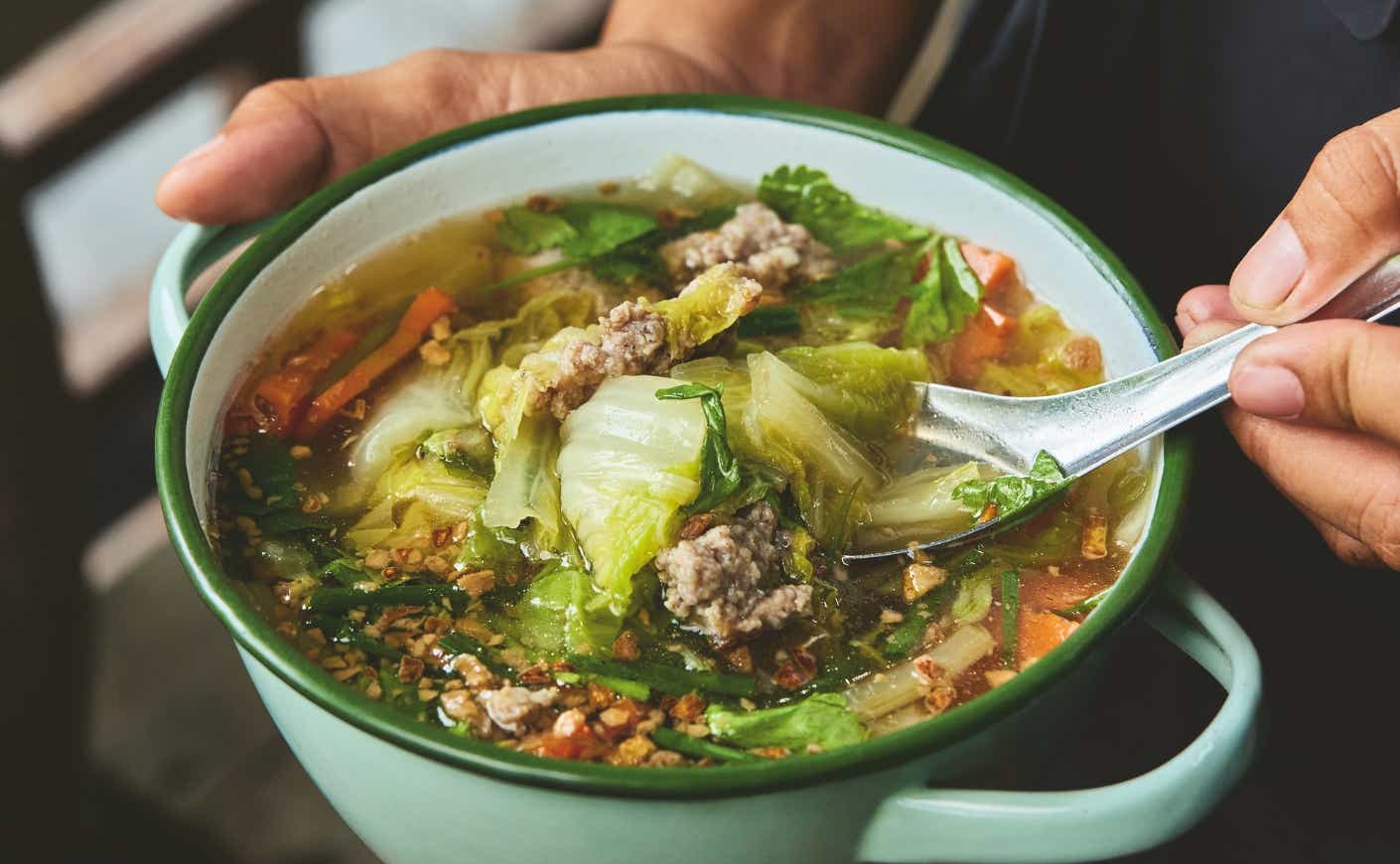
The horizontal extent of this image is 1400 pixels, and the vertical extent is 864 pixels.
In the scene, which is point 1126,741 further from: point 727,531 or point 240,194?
point 240,194

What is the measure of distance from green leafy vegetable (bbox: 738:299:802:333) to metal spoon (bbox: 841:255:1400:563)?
10.9 inches

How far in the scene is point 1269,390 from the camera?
1.62 meters

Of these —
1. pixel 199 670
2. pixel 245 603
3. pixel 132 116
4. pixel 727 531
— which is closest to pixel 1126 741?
pixel 727 531

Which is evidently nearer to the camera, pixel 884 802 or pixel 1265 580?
pixel 884 802

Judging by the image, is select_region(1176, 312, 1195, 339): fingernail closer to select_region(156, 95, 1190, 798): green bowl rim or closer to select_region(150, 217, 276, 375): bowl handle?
select_region(156, 95, 1190, 798): green bowl rim

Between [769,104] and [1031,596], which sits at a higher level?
[769,104]

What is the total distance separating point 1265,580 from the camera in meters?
2.56

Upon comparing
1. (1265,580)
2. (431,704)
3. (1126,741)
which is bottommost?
(1126,741)

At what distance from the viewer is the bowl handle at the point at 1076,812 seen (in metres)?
1.35

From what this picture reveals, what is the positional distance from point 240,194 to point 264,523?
0.74m

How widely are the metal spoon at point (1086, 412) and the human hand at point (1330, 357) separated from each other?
2.0 inches

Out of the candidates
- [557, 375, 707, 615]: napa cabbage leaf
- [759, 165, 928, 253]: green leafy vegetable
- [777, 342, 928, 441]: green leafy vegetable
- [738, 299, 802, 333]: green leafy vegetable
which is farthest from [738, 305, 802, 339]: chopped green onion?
[557, 375, 707, 615]: napa cabbage leaf

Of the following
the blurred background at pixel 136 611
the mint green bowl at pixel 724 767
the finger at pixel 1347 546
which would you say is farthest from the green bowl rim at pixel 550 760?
the blurred background at pixel 136 611

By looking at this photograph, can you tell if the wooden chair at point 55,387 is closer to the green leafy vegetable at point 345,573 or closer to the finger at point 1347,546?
the green leafy vegetable at point 345,573
